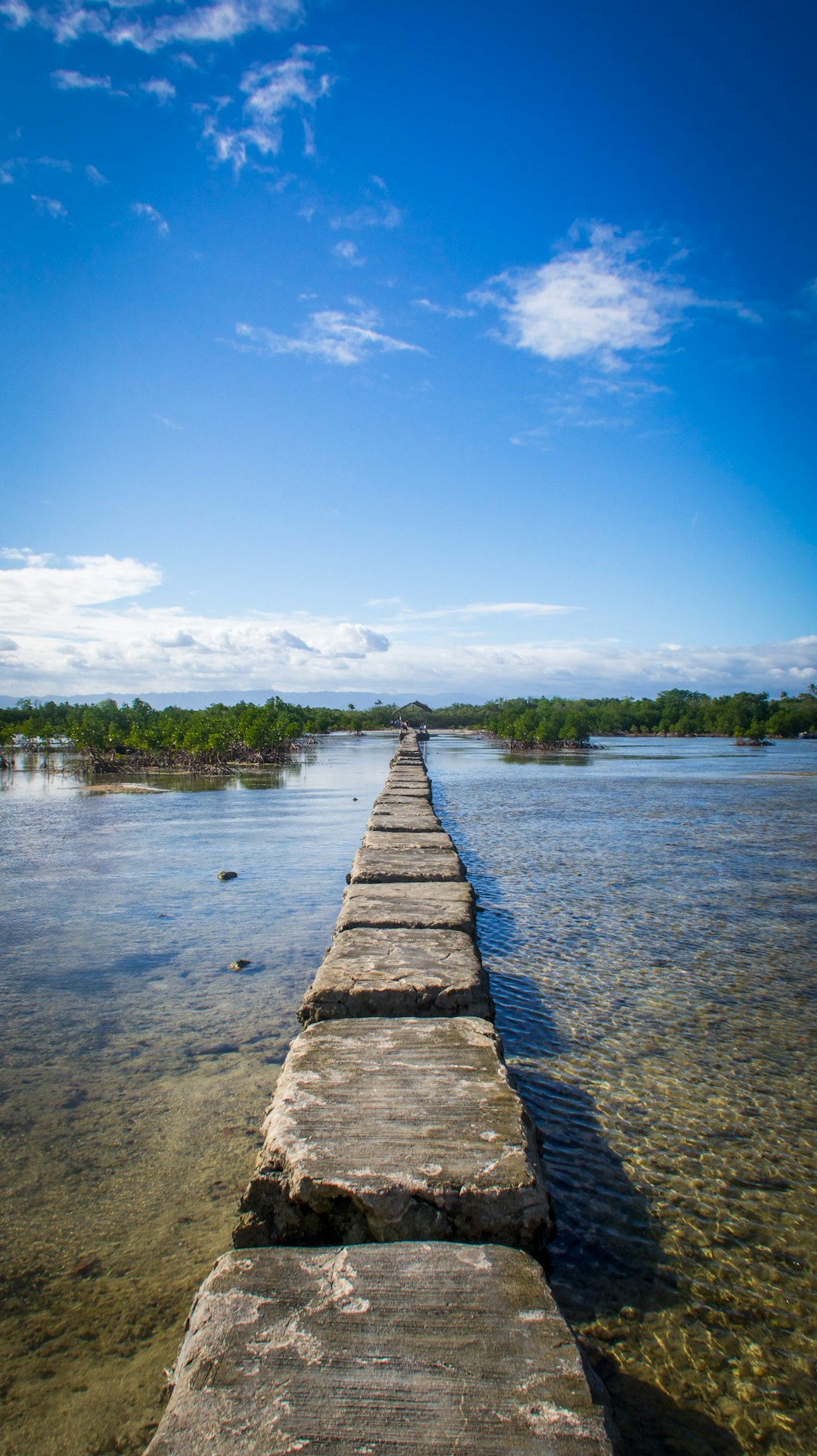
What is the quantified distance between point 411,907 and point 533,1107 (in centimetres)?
146

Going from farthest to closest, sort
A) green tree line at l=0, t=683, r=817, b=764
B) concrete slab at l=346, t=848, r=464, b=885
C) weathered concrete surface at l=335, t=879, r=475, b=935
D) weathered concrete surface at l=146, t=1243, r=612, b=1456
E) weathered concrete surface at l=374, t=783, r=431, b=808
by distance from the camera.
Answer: green tree line at l=0, t=683, r=817, b=764, weathered concrete surface at l=374, t=783, r=431, b=808, concrete slab at l=346, t=848, r=464, b=885, weathered concrete surface at l=335, t=879, r=475, b=935, weathered concrete surface at l=146, t=1243, r=612, b=1456

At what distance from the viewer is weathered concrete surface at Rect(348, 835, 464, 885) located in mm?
5363

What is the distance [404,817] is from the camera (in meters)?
8.40

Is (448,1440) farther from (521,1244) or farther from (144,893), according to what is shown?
(144,893)

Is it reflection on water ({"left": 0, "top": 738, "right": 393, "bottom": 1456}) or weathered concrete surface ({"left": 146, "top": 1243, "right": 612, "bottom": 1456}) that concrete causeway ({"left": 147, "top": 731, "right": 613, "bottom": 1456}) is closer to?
weathered concrete surface ({"left": 146, "top": 1243, "right": 612, "bottom": 1456})

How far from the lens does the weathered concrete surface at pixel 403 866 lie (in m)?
5.36

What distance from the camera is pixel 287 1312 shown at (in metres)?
1.64

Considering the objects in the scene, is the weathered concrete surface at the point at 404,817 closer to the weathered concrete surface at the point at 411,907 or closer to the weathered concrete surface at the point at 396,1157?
the weathered concrete surface at the point at 411,907

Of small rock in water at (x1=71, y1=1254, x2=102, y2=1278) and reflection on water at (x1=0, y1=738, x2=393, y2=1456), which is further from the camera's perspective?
small rock in water at (x1=71, y1=1254, x2=102, y2=1278)

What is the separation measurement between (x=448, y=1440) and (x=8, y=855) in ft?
30.9

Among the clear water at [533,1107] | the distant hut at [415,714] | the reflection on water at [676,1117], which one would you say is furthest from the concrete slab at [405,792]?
the distant hut at [415,714]

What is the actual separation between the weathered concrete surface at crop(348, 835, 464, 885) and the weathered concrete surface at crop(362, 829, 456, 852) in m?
0.11

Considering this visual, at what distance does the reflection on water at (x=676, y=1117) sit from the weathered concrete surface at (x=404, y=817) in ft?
2.48

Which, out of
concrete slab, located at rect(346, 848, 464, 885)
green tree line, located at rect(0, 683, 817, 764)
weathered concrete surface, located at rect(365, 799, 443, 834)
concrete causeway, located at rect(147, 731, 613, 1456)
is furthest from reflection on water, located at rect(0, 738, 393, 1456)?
green tree line, located at rect(0, 683, 817, 764)
